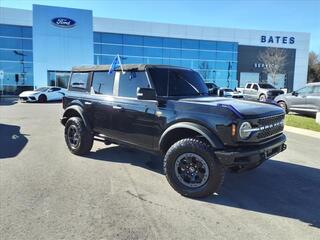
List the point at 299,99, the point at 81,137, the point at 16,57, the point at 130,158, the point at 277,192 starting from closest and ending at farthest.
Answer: the point at 277,192
the point at 81,137
the point at 130,158
the point at 299,99
the point at 16,57

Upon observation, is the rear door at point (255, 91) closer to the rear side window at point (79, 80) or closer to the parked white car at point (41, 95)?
the parked white car at point (41, 95)

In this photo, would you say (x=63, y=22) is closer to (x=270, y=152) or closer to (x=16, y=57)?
(x=16, y=57)

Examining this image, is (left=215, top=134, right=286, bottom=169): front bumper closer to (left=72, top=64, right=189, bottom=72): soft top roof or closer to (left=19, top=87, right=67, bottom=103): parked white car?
(left=72, top=64, right=189, bottom=72): soft top roof

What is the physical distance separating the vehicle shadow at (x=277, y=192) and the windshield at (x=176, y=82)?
1.81 meters

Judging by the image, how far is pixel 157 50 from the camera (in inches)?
1811

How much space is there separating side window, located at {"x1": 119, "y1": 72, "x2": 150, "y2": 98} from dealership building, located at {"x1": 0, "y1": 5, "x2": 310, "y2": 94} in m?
34.2

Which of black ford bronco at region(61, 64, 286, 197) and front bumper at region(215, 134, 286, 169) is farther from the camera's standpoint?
black ford bronco at region(61, 64, 286, 197)

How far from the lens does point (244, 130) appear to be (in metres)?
4.87

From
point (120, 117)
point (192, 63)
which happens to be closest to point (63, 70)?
point (192, 63)

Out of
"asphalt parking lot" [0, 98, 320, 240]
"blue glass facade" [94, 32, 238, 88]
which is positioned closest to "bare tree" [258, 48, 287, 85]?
"blue glass facade" [94, 32, 238, 88]

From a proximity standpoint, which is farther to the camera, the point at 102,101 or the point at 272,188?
the point at 102,101

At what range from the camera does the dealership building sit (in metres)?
39.7

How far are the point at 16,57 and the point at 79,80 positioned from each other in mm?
35841

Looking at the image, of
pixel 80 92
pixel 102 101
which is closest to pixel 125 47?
pixel 80 92
